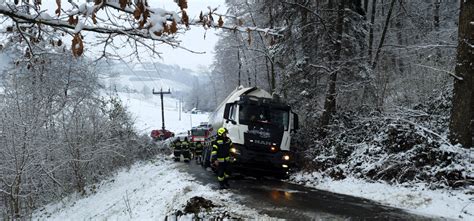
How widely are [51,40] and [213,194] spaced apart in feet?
20.9

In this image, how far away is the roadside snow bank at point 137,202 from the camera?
29.1 ft

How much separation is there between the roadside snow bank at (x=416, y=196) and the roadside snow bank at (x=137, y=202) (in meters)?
3.72

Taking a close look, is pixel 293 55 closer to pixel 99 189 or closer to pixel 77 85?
pixel 99 189

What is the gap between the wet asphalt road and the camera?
7.34 meters

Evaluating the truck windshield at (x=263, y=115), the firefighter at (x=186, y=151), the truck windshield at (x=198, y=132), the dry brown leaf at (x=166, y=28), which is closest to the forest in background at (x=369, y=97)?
the truck windshield at (x=263, y=115)

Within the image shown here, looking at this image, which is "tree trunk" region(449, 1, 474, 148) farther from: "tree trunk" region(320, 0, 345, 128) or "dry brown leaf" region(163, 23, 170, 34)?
"dry brown leaf" region(163, 23, 170, 34)

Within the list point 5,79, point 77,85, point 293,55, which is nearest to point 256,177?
point 293,55

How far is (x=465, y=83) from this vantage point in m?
8.66

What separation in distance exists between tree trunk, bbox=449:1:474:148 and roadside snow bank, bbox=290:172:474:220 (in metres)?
1.48

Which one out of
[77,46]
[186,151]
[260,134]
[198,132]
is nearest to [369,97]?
[260,134]

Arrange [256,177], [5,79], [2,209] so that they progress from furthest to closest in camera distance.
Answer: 1. [5,79]
2. [2,209]
3. [256,177]

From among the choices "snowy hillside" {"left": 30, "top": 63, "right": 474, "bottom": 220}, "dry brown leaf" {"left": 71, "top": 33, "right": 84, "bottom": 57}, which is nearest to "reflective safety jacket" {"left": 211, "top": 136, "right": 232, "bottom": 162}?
"snowy hillside" {"left": 30, "top": 63, "right": 474, "bottom": 220}

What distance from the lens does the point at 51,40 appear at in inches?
Answer: 162

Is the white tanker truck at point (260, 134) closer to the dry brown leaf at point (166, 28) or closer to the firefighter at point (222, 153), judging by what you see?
the firefighter at point (222, 153)
